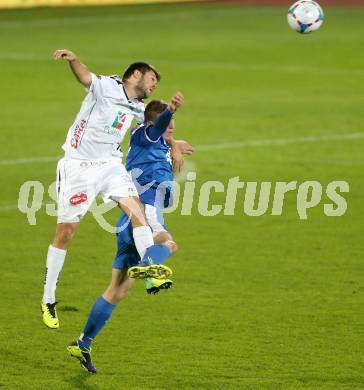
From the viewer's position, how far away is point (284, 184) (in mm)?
19312

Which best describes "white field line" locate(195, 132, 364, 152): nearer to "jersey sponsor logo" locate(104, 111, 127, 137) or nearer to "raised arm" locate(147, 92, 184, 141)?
"jersey sponsor logo" locate(104, 111, 127, 137)

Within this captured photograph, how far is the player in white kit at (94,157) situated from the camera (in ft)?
36.5

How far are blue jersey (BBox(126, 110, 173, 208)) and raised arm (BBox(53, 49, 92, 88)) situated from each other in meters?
0.62

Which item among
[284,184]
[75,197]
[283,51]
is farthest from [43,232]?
[283,51]

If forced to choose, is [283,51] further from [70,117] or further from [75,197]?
[75,197]

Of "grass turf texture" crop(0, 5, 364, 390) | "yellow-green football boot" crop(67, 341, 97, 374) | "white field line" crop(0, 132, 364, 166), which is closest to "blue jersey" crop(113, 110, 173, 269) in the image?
"yellow-green football boot" crop(67, 341, 97, 374)

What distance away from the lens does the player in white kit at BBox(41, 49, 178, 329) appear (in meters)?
11.1

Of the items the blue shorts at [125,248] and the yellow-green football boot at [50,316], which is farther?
the yellow-green football boot at [50,316]

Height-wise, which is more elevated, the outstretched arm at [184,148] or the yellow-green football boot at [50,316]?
the outstretched arm at [184,148]

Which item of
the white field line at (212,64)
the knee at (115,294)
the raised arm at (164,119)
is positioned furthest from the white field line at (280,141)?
the knee at (115,294)

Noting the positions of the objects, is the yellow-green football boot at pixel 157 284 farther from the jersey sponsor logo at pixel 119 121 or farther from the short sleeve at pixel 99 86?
the short sleeve at pixel 99 86

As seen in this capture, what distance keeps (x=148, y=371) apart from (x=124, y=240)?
115cm

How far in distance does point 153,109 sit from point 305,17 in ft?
20.1

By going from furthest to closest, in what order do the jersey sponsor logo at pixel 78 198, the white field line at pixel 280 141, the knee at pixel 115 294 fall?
1. the white field line at pixel 280 141
2. the jersey sponsor logo at pixel 78 198
3. the knee at pixel 115 294
